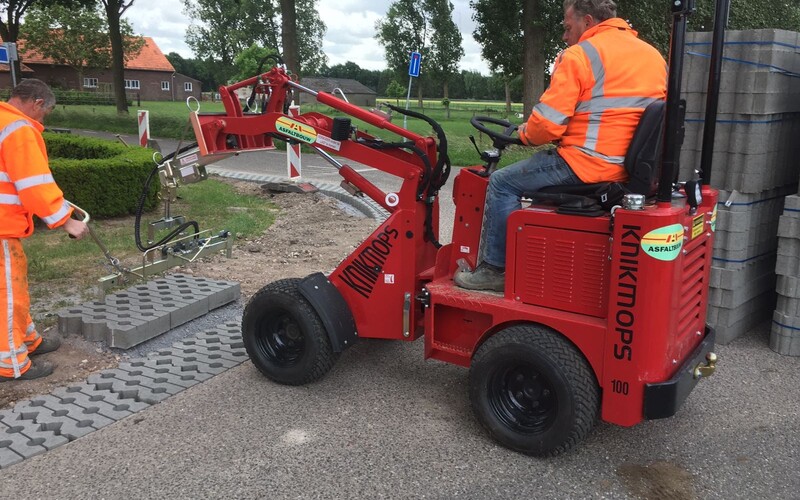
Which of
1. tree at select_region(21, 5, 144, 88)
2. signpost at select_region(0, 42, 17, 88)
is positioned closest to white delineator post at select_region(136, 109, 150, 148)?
signpost at select_region(0, 42, 17, 88)

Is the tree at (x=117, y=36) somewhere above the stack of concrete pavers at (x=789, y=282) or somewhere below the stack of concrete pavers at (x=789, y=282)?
above

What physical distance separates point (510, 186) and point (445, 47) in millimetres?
74431

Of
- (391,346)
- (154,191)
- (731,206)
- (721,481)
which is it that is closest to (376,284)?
(391,346)

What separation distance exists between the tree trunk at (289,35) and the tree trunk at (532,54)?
22.7 ft

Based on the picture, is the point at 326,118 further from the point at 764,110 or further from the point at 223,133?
the point at 764,110

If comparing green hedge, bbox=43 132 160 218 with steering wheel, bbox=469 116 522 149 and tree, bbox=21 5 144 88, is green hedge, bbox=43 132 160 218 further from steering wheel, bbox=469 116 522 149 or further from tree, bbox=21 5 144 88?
tree, bbox=21 5 144 88

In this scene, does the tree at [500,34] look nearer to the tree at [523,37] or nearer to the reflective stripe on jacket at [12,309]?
the tree at [523,37]

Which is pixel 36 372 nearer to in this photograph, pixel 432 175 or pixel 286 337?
pixel 286 337

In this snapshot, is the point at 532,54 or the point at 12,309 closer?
the point at 12,309

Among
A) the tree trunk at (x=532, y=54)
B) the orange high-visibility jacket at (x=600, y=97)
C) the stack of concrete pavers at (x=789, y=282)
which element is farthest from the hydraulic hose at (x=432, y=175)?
the tree trunk at (x=532, y=54)

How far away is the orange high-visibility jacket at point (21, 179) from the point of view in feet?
13.8

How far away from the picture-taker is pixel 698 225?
3551 mm

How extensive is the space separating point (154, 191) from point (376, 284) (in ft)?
20.9

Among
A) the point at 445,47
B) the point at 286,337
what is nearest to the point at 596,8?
the point at 286,337
